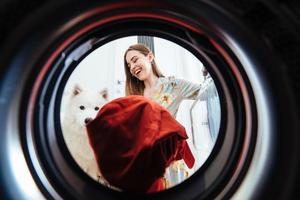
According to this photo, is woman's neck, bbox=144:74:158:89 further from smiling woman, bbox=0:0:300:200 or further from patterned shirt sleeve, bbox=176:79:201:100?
smiling woman, bbox=0:0:300:200

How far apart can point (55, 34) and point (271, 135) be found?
0.38 meters

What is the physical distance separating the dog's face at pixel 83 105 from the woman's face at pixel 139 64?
8.4 inches

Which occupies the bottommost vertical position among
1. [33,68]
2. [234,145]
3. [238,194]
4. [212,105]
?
[238,194]

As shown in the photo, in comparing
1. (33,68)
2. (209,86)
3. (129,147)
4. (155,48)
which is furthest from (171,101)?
(33,68)

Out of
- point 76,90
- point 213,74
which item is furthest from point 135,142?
point 76,90

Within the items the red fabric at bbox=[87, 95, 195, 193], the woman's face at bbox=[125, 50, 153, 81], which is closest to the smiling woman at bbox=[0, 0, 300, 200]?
the red fabric at bbox=[87, 95, 195, 193]

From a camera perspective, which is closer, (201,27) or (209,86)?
(201,27)

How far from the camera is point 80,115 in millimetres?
1652

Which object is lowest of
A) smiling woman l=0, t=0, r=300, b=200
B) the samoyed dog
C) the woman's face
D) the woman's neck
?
smiling woman l=0, t=0, r=300, b=200

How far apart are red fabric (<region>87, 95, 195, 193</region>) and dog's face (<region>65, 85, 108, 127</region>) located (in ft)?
1.09

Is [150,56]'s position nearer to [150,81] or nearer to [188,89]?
[150,81]

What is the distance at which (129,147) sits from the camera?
1173 mm

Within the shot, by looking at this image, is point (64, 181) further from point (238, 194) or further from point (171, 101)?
point (171, 101)

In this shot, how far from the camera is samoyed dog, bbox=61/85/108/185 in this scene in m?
1.55
